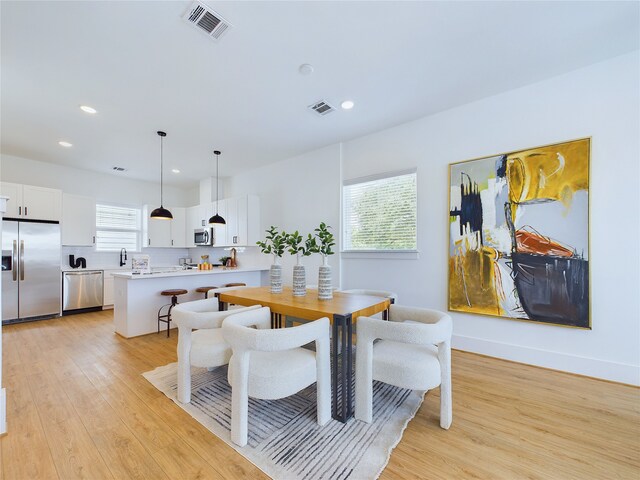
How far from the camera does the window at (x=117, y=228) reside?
6059 mm

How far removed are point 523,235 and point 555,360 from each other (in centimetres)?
127

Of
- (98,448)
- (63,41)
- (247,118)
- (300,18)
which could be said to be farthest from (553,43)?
(98,448)

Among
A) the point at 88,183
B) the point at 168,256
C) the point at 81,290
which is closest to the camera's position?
the point at 81,290

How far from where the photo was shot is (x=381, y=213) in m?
3.99

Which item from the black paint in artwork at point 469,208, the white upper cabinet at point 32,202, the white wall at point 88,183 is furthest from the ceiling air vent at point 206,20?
the white wall at point 88,183

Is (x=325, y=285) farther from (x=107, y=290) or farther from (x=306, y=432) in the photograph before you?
(x=107, y=290)

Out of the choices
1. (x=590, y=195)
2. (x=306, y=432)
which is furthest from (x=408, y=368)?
(x=590, y=195)

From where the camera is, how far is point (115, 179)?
20.4 feet

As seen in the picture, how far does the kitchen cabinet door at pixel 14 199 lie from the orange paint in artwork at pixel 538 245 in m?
7.34

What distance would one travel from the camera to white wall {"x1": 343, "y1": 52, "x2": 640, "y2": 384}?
2.47 metres

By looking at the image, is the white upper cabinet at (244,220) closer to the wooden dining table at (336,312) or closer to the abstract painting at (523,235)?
the wooden dining table at (336,312)

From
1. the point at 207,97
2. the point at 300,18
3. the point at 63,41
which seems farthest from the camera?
the point at 207,97

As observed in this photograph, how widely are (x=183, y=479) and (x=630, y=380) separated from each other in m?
3.62

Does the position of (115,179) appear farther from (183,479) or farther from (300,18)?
(183,479)
